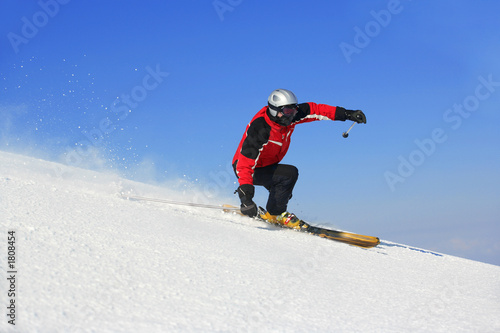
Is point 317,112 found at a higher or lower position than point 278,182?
higher

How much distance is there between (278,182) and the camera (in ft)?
19.3

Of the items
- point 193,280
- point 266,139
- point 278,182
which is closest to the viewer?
point 193,280

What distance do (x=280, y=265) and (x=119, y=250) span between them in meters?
1.26

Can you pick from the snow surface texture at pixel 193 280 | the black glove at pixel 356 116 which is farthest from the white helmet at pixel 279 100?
the snow surface texture at pixel 193 280

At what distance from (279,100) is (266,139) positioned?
590 millimetres

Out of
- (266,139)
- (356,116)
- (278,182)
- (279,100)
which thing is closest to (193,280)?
(266,139)

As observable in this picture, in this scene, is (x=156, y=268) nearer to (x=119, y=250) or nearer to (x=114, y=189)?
(x=119, y=250)

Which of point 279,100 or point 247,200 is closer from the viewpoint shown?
point 247,200

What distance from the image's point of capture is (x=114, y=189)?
5828 millimetres

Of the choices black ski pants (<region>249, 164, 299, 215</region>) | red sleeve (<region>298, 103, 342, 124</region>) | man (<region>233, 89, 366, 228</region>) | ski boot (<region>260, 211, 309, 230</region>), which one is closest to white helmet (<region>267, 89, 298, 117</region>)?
man (<region>233, 89, 366, 228</region>)

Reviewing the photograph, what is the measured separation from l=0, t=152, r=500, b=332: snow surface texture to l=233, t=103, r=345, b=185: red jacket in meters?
1.11

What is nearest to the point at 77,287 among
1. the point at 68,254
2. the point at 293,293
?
the point at 68,254

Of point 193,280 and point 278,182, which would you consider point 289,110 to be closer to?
point 278,182

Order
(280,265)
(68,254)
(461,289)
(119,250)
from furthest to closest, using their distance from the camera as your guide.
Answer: (461,289)
(280,265)
(119,250)
(68,254)
